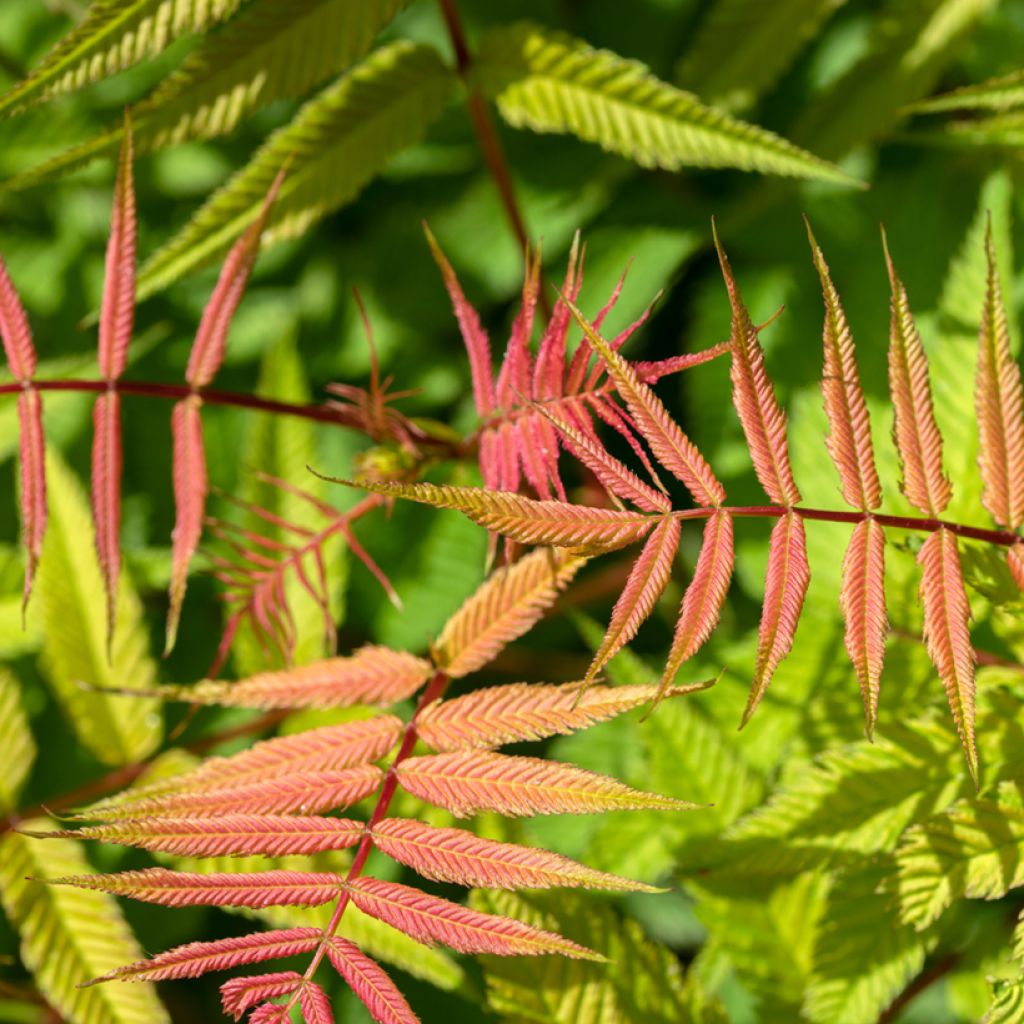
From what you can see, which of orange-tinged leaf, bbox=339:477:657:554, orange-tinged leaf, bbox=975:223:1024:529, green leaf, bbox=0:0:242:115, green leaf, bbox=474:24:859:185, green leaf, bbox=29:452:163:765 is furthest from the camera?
green leaf, bbox=29:452:163:765

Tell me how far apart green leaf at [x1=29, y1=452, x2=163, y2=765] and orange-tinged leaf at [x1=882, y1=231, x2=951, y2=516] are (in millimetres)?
1049

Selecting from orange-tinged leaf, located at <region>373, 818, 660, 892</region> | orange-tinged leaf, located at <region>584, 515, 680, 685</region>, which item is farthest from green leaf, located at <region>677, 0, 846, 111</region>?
orange-tinged leaf, located at <region>373, 818, 660, 892</region>

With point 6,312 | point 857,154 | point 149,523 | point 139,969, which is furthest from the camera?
point 149,523

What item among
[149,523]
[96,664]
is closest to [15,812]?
[96,664]

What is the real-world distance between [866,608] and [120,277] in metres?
0.84

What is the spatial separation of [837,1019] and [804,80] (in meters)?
1.45

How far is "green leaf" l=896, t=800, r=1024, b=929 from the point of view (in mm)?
934

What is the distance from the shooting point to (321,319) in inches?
72.7

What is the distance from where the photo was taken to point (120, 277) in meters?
1.07

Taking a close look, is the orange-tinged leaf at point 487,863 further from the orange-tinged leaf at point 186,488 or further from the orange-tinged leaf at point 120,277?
the orange-tinged leaf at point 120,277

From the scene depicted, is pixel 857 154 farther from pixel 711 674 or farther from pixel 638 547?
pixel 711 674

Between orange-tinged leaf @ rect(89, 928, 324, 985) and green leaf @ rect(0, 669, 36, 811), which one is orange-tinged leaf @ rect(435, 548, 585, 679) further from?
green leaf @ rect(0, 669, 36, 811)

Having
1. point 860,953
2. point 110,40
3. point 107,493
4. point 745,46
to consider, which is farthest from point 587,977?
point 745,46

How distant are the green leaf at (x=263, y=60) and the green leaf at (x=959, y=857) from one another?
1079 mm
